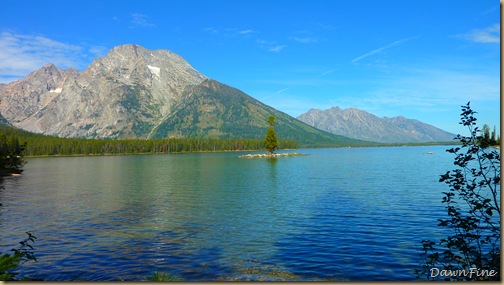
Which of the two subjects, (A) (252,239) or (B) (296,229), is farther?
(B) (296,229)

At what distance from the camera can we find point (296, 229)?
118 ft

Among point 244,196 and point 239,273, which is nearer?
point 239,273

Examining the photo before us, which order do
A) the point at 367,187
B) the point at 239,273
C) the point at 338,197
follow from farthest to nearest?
1. the point at 367,187
2. the point at 338,197
3. the point at 239,273

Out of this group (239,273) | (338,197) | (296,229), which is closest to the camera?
(239,273)

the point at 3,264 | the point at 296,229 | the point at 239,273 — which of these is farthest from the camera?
the point at 296,229

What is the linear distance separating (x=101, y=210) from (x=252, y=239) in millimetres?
27149

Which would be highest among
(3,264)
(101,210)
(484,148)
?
(484,148)

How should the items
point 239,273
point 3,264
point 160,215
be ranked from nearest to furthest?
point 3,264, point 239,273, point 160,215

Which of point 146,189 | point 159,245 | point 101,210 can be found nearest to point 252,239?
point 159,245

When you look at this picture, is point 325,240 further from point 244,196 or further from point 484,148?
point 244,196

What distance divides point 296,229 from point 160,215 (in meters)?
18.4

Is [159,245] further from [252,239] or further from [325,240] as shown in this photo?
[325,240]

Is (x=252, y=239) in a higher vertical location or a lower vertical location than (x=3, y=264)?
lower

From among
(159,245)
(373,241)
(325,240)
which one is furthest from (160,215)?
(373,241)
